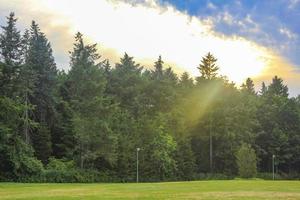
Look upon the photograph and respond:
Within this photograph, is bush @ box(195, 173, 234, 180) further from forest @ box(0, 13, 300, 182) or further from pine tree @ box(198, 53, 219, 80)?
pine tree @ box(198, 53, 219, 80)

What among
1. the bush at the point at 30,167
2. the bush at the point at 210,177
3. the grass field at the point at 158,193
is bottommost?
the bush at the point at 210,177

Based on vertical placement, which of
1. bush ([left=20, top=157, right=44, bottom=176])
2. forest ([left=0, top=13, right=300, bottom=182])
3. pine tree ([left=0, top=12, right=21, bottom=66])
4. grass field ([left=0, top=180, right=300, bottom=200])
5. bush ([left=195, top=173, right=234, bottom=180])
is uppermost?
pine tree ([left=0, top=12, right=21, bottom=66])

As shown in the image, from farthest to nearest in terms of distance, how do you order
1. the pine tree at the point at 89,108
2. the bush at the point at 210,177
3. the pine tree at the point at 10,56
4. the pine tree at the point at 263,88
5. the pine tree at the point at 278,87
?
the pine tree at the point at 263,88
the pine tree at the point at 278,87
the bush at the point at 210,177
the pine tree at the point at 89,108
the pine tree at the point at 10,56

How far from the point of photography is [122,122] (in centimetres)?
8062

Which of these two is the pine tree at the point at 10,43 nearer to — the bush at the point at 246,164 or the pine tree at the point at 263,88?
the bush at the point at 246,164

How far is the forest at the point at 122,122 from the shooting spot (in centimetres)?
6209

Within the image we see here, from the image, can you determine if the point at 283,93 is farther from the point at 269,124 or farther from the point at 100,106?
the point at 100,106

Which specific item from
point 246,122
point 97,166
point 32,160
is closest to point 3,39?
point 32,160

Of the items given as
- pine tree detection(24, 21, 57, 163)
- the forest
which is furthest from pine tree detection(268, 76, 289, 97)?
pine tree detection(24, 21, 57, 163)

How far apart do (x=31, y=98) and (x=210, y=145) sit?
33.3 m

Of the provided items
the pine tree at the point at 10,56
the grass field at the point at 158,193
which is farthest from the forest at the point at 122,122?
the grass field at the point at 158,193

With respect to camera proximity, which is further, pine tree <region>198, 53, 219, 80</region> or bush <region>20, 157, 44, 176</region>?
pine tree <region>198, 53, 219, 80</region>

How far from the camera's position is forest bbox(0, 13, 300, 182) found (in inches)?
2445

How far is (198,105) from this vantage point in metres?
91.6
